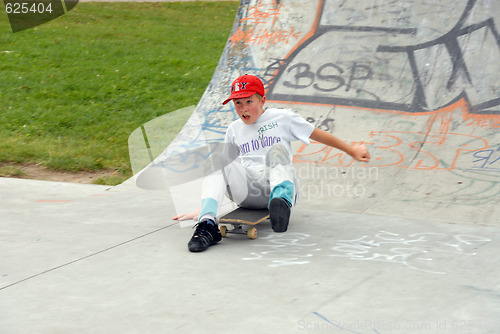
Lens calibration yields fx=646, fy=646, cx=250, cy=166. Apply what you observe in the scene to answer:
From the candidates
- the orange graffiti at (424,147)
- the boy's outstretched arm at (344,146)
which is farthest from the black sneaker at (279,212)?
the orange graffiti at (424,147)

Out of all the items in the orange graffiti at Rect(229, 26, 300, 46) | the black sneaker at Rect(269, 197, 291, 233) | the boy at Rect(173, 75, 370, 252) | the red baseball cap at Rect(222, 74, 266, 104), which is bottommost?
the black sneaker at Rect(269, 197, 291, 233)

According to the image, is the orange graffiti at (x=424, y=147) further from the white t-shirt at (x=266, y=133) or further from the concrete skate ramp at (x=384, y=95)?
the white t-shirt at (x=266, y=133)

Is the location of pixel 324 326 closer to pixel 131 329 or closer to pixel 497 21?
pixel 131 329

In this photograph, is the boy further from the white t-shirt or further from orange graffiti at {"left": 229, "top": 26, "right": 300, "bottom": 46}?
orange graffiti at {"left": 229, "top": 26, "right": 300, "bottom": 46}

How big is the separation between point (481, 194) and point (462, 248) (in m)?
1.18

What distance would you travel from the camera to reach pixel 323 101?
7008 mm

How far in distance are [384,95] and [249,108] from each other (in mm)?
2835

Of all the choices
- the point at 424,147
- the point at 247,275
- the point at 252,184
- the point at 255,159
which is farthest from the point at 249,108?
the point at 424,147

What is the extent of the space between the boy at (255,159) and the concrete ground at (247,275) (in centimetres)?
23

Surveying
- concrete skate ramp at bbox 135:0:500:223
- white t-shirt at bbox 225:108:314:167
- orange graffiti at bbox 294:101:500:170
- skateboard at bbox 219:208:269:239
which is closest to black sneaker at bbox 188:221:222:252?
skateboard at bbox 219:208:269:239

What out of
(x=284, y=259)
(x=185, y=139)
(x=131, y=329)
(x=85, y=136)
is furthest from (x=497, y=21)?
(x=131, y=329)

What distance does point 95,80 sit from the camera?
10.2m

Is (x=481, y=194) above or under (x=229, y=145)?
under

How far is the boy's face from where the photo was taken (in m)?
4.42
